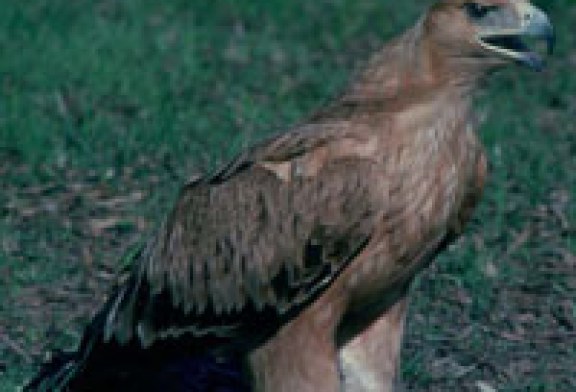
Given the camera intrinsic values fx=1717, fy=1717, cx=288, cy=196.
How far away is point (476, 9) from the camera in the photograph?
17.1ft

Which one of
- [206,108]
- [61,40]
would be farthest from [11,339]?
[61,40]

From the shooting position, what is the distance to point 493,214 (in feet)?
25.8

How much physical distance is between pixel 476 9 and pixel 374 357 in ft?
4.23

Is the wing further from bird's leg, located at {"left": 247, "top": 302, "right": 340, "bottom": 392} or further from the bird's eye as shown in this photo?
the bird's eye

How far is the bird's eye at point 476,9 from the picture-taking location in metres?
5.19

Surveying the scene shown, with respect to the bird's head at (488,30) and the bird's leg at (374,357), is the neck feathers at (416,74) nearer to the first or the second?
the bird's head at (488,30)

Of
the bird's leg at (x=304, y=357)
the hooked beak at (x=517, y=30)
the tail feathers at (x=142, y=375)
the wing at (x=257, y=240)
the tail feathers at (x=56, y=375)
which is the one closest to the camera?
the hooked beak at (x=517, y=30)

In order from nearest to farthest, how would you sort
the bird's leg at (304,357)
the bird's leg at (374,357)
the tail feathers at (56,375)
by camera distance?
the bird's leg at (304,357)
the bird's leg at (374,357)
the tail feathers at (56,375)

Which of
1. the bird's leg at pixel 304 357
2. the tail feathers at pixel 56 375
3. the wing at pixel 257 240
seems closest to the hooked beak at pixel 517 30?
the wing at pixel 257 240

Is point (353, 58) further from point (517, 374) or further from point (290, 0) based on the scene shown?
point (517, 374)

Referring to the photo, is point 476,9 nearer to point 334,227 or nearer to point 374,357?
point 334,227

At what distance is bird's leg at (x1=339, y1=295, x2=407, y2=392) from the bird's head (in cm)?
Result: 96

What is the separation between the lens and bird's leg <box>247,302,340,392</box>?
538 cm

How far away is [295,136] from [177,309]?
0.71 metres
